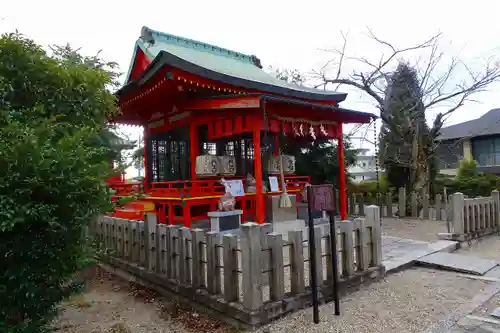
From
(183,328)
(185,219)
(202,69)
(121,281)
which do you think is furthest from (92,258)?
(202,69)

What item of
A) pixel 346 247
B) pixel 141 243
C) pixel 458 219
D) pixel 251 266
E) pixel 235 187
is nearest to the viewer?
pixel 251 266

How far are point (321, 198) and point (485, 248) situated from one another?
5.59 meters

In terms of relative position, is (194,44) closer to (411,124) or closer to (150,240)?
(411,124)

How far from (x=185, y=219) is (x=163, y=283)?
120 inches

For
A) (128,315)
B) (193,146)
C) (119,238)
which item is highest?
(193,146)

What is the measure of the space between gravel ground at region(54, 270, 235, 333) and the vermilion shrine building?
2.95 meters

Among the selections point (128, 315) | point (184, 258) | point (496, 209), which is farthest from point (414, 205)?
point (128, 315)

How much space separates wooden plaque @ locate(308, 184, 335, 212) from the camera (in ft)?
12.5

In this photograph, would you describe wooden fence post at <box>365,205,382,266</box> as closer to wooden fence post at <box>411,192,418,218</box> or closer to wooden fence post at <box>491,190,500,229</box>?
wooden fence post at <box>491,190,500,229</box>

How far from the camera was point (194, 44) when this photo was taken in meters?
13.1

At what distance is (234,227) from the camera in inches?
304

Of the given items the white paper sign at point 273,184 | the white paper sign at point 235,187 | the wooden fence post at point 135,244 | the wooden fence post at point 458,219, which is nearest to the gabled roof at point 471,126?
the wooden fence post at point 458,219

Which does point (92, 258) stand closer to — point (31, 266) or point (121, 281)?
point (31, 266)

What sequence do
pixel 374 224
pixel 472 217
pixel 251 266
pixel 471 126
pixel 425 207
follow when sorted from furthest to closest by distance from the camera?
pixel 471 126
pixel 425 207
pixel 472 217
pixel 374 224
pixel 251 266
